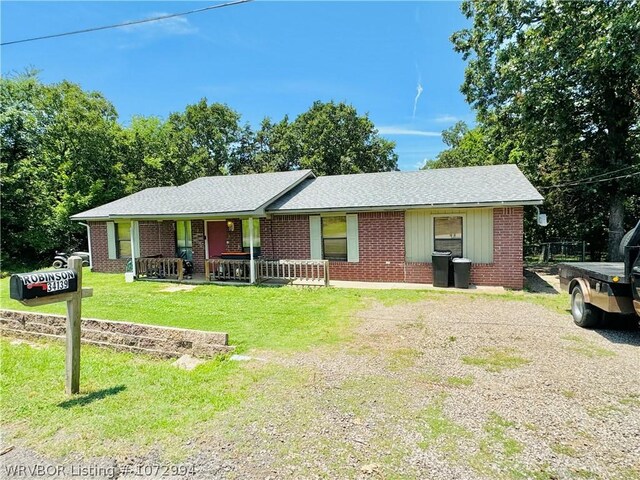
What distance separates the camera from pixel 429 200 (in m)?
10.8

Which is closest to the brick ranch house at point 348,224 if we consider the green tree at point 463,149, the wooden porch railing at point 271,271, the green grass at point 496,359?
the wooden porch railing at point 271,271

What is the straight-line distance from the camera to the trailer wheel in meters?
6.19

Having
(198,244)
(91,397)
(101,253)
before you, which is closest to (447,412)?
(91,397)

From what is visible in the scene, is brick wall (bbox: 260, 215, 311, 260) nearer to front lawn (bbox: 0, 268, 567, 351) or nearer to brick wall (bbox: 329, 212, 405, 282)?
brick wall (bbox: 329, 212, 405, 282)

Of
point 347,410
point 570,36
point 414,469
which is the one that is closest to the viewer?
point 414,469

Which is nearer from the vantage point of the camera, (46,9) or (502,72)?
(46,9)

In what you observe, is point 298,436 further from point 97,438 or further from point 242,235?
point 242,235

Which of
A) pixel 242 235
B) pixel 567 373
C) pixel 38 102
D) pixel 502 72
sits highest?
pixel 38 102

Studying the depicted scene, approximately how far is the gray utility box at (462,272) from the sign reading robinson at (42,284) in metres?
9.22

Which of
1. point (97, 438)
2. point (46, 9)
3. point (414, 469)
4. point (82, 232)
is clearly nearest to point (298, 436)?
point (414, 469)

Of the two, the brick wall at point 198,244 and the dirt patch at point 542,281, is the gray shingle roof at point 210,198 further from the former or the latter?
the dirt patch at point 542,281

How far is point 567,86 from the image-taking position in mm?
14000

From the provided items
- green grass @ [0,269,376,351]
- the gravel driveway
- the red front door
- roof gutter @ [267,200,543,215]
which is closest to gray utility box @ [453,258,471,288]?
roof gutter @ [267,200,543,215]

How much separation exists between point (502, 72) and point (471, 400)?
14694 millimetres
